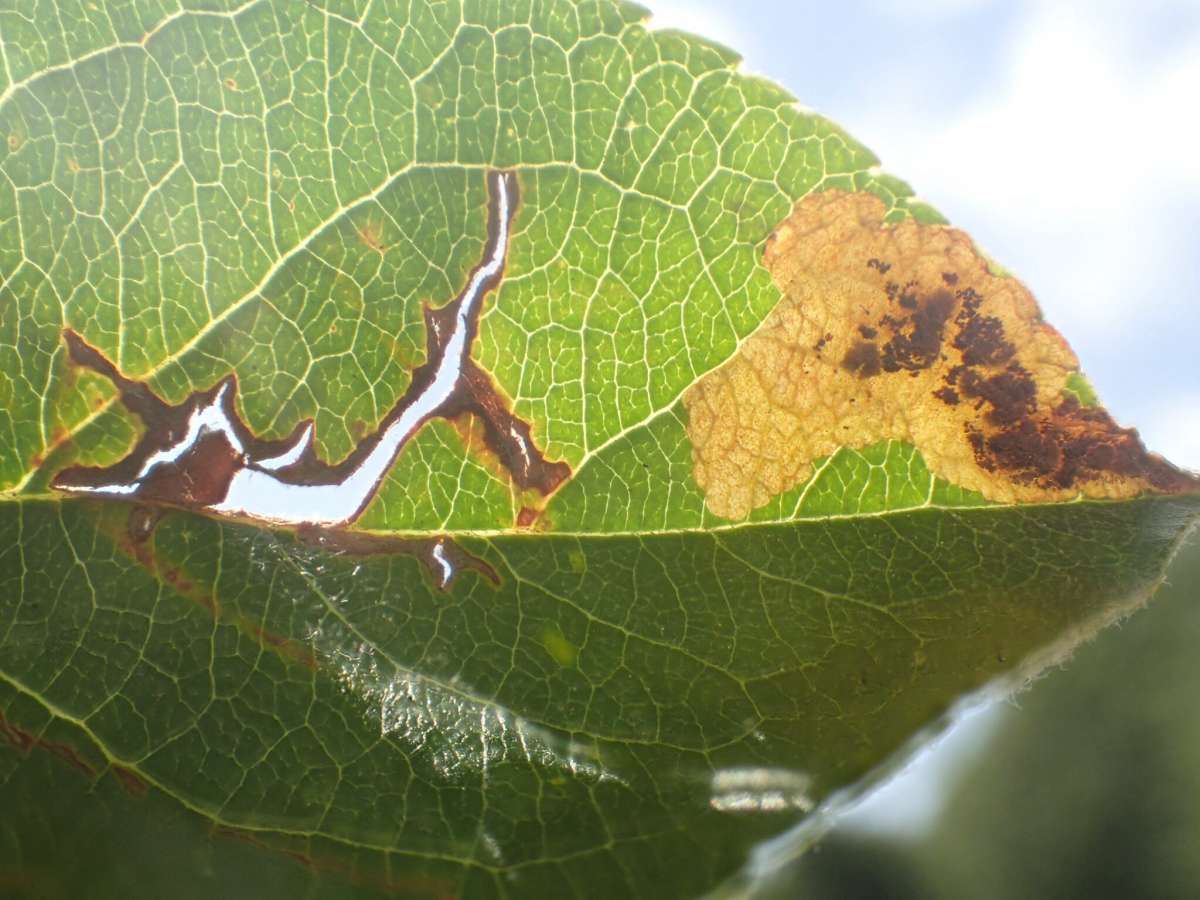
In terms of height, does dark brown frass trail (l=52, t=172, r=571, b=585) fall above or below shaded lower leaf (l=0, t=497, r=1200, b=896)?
above

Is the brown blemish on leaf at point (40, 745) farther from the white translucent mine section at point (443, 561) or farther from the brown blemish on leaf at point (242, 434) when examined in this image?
the white translucent mine section at point (443, 561)

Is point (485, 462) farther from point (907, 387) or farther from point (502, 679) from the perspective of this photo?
point (907, 387)

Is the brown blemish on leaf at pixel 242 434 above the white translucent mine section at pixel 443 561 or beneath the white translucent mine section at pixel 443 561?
above

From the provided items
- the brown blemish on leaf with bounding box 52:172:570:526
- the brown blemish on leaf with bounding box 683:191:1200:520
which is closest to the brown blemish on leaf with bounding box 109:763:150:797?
the brown blemish on leaf with bounding box 52:172:570:526

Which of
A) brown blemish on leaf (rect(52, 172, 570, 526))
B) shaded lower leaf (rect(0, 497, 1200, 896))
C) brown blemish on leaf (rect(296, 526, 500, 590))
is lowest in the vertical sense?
shaded lower leaf (rect(0, 497, 1200, 896))

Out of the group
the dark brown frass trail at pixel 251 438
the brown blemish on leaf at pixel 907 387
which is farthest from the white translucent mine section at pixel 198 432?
the brown blemish on leaf at pixel 907 387

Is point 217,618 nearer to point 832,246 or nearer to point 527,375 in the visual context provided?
point 527,375

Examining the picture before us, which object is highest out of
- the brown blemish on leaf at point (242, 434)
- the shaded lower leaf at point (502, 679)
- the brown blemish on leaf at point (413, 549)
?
the brown blemish on leaf at point (242, 434)

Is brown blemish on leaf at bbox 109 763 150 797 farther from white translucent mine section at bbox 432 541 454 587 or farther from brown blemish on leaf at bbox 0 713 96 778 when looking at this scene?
white translucent mine section at bbox 432 541 454 587

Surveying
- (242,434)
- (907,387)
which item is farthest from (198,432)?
(907,387)
